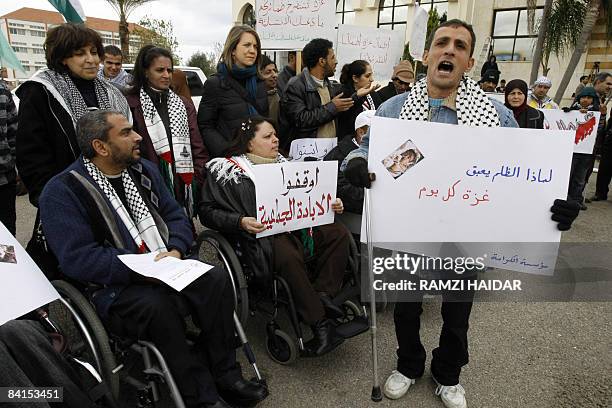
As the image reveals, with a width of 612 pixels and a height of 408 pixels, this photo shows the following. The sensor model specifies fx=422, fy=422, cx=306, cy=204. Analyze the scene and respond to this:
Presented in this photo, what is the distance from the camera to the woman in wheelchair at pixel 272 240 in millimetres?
2414

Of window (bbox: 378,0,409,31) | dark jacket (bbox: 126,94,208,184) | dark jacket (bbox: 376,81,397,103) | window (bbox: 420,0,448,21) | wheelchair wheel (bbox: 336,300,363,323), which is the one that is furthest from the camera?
window (bbox: 378,0,409,31)

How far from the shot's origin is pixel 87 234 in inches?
81.0

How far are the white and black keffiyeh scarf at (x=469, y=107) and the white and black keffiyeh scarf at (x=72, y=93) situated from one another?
192 centimetres

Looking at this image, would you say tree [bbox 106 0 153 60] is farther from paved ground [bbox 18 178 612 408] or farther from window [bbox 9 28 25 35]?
window [bbox 9 28 25 35]

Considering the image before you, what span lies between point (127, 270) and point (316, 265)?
3.85 ft

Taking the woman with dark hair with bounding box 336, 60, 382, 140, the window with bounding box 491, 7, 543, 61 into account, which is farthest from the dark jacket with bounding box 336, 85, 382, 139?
the window with bounding box 491, 7, 543, 61

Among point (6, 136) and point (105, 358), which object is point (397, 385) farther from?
point (6, 136)

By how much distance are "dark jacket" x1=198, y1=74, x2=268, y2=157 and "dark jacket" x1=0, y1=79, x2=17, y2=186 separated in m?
1.30

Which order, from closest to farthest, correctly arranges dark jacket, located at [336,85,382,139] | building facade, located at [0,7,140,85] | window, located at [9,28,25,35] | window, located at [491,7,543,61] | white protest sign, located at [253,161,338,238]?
white protest sign, located at [253,161,338,238] → dark jacket, located at [336,85,382,139] → window, located at [491,7,543,61] → building facade, located at [0,7,140,85] → window, located at [9,28,25,35]

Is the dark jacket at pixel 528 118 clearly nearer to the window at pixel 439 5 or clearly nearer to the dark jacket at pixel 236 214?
the dark jacket at pixel 236 214

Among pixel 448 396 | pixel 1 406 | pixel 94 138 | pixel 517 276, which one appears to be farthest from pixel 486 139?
pixel 517 276

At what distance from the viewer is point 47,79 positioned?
8.18ft

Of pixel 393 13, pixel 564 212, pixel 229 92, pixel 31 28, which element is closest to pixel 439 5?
pixel 393 13

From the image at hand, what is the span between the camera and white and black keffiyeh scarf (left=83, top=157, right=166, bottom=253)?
2.20 m
